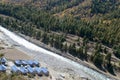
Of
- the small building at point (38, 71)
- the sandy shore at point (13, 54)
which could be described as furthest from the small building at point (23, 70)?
the sandy shore at point (13, 54)

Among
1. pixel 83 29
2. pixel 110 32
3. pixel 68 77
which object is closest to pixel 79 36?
pixel 83 29

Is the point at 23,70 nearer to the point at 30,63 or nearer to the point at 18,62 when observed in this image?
the point at 18,62

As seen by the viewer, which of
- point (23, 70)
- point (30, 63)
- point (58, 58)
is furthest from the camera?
point (58, 58)

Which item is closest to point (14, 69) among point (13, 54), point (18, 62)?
point (18, 62)

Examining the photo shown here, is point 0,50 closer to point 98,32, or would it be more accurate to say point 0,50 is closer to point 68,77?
point 68,77

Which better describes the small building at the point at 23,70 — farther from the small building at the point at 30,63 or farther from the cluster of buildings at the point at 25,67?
the small building at the point at 30,63

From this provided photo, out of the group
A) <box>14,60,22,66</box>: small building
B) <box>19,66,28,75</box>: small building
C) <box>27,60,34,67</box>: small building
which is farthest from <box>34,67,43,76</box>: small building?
<box>14,60,22,66</box>: small building

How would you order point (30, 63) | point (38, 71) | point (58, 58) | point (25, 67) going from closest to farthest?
point (38, 71), point (25, 67), point (30, 63), point (58, 58)

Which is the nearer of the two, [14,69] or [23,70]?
[14,69]

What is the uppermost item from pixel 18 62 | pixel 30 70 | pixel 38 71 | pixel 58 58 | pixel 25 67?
pixel 18 62

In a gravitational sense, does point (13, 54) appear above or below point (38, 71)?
above
